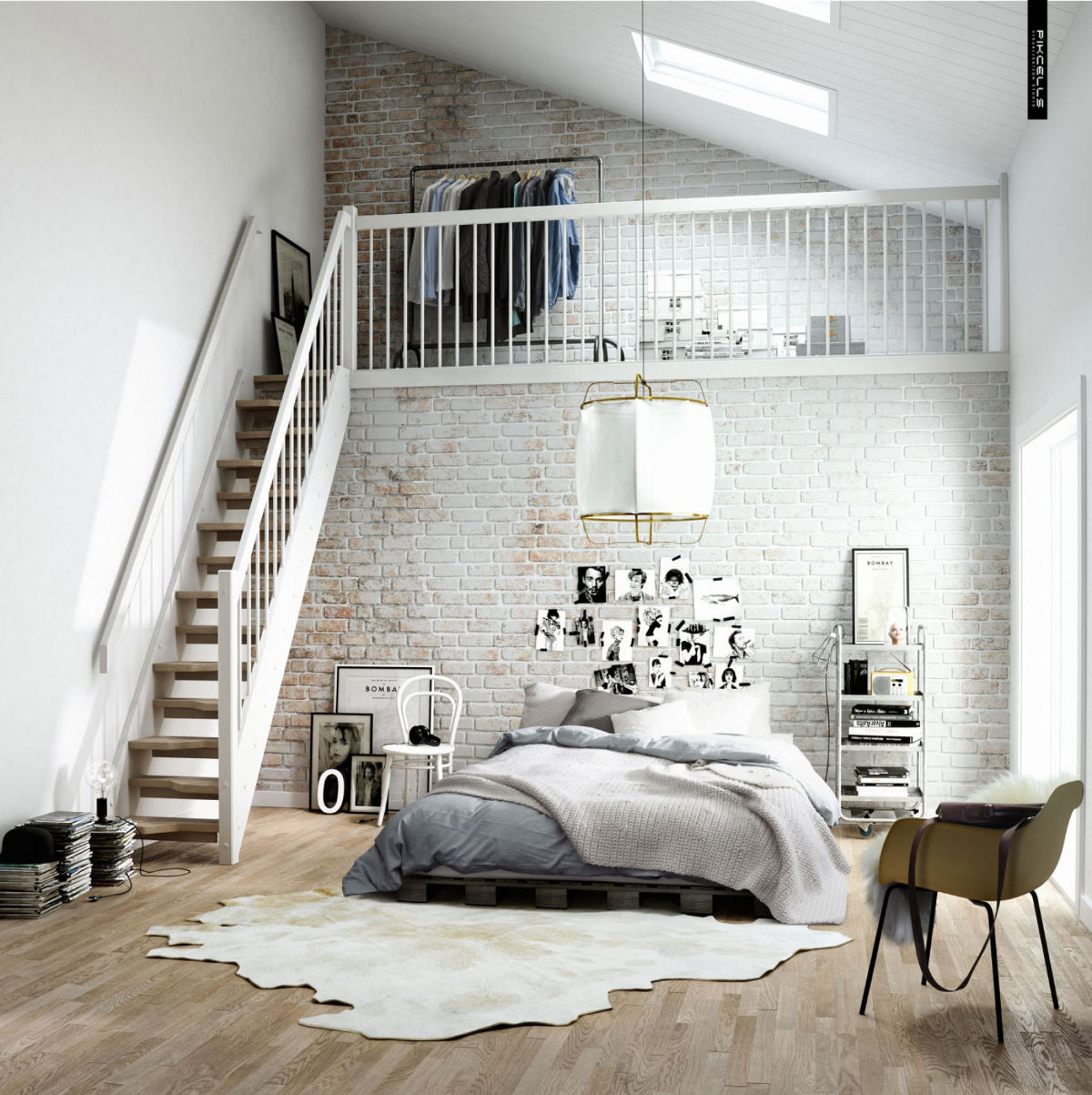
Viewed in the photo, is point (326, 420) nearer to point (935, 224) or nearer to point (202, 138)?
point (202, 138)

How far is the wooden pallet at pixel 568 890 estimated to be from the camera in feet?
15.9

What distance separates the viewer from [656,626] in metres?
7.27

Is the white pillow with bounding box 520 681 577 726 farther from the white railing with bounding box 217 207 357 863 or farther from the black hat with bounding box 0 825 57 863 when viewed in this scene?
the black hat with bounding box 0 825 57 863

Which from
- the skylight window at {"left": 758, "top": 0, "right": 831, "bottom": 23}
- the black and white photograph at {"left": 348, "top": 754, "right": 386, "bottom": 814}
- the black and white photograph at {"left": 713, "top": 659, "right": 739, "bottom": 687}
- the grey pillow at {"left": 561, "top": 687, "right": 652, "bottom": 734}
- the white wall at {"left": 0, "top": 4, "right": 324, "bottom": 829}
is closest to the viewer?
the white wall at {"left": 0, "top": 4, "right": 324, "bottom": 829}

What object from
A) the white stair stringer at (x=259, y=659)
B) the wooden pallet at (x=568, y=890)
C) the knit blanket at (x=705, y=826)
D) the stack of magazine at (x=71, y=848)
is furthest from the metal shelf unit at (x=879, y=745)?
the stack of magazine at (x=71, y=848)

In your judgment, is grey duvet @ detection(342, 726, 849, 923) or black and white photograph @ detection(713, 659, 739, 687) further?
black and white photograph @ detection(713, 659, 739, 687)

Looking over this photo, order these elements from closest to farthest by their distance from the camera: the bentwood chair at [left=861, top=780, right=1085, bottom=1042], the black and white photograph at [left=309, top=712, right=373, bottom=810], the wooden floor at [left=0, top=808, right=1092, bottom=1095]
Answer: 1. the wooden floor at [left=0, top=808, right=1092, bottom=1095]
2. the bentwood chair at [left=861, top=780, right=1085, bottom=1042]
3. the black and white photograph at [left=309, top=712, right=373, bottom=810]

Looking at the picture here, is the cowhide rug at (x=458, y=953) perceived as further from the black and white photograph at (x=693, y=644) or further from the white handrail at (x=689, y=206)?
the white handrail at (x=689, y=206)

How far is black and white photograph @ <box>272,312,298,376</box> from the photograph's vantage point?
7875 mm

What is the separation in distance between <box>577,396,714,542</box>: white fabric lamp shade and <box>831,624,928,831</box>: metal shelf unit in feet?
6.98

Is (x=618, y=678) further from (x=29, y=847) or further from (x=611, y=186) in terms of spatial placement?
(x=611, y=186)

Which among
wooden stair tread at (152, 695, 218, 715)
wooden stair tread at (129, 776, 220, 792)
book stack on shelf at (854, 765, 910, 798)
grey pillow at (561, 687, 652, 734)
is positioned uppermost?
wooden stair tread at (152, 695, 218, 715)

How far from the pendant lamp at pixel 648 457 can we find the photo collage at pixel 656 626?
2281mm

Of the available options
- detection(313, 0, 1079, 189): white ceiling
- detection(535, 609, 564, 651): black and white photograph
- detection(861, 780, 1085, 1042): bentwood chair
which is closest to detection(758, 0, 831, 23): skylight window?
detection(313, 0, 1079, 189): white ceiling
